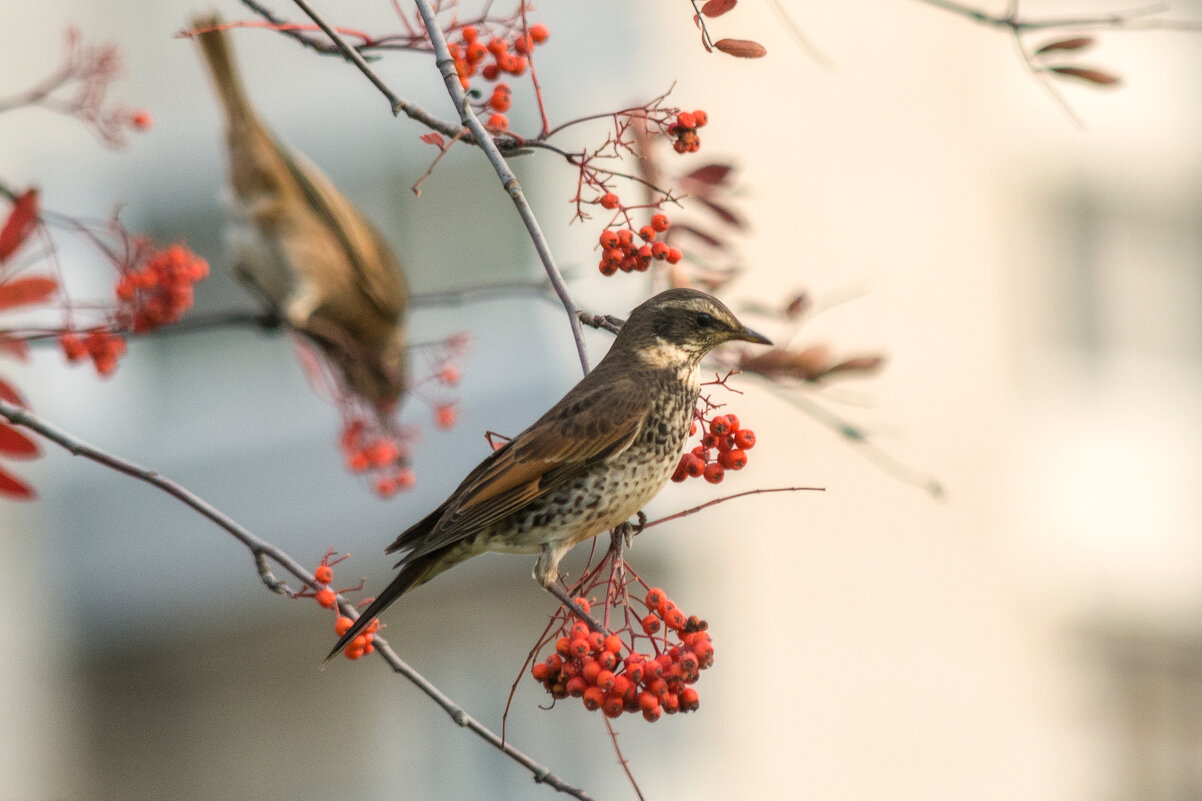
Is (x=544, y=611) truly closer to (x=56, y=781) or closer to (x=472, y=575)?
(x=472, y=575)

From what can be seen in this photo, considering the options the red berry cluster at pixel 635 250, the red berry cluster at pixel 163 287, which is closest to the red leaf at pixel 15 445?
the red berry cluster at pixel 635 250

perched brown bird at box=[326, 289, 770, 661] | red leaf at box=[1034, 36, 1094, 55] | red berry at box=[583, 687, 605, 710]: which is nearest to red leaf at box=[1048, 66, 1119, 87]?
red leaf at box=[1034, 36, 1094, 55]

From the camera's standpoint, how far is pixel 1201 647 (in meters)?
8.16

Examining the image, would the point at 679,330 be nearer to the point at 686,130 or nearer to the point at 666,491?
the point at 686,130

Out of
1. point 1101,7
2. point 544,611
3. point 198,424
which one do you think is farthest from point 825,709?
point 1101,7

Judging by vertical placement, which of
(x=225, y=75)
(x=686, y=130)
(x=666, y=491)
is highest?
(x=225, y=75)

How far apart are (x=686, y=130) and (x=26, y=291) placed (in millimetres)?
767

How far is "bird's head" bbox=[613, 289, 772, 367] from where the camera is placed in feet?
6.99

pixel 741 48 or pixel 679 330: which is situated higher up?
pixel 741 48

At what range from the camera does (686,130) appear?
1671 millimetres

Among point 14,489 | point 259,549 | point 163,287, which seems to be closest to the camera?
point 14,489

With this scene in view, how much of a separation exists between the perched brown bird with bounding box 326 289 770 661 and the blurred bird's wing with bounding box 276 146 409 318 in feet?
6.09

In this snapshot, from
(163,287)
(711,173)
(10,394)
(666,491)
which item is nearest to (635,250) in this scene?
(711,173)

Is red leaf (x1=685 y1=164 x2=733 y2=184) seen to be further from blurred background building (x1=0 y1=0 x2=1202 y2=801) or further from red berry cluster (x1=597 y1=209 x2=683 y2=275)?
blurred background building (x1=0 y1=0 x2=1202 y2=801)
